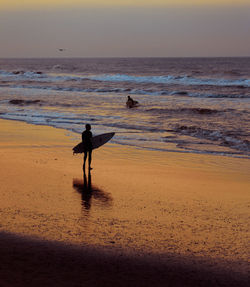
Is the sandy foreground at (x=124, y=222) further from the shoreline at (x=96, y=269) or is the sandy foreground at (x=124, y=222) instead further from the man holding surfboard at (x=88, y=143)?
the man holding surfboard at (x=88, y=143)

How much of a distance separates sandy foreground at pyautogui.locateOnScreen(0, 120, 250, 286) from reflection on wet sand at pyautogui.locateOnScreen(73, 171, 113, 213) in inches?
0.7

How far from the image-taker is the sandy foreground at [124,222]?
192 inches

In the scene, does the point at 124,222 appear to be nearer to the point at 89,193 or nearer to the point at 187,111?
the point at 89,193

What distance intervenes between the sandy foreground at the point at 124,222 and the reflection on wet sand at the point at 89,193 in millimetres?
17

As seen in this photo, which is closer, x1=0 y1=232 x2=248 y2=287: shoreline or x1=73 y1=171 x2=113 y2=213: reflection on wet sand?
x1=0 y1=232 x2=248 y2=287: shoreline

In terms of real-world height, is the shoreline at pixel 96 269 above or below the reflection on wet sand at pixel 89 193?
above

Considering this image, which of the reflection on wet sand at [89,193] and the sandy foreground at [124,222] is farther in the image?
the reflection on wet sand at [89,193]

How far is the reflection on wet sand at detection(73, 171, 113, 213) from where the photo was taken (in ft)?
24.0

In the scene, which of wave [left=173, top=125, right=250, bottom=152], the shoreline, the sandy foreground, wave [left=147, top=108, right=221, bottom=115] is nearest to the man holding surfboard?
the sandy foreground

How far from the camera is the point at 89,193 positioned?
7.94 meters

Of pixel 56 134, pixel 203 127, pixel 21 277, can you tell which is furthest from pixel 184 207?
pixel 203 127

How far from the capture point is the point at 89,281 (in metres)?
4.64

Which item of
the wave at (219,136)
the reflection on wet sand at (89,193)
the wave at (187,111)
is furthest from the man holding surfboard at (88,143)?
the wave at (187,111)

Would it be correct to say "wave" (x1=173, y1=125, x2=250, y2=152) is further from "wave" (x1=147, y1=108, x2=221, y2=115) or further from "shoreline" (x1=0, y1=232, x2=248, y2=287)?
"shoreline" (x1=0, y1=232, x2=248, y2=287)
